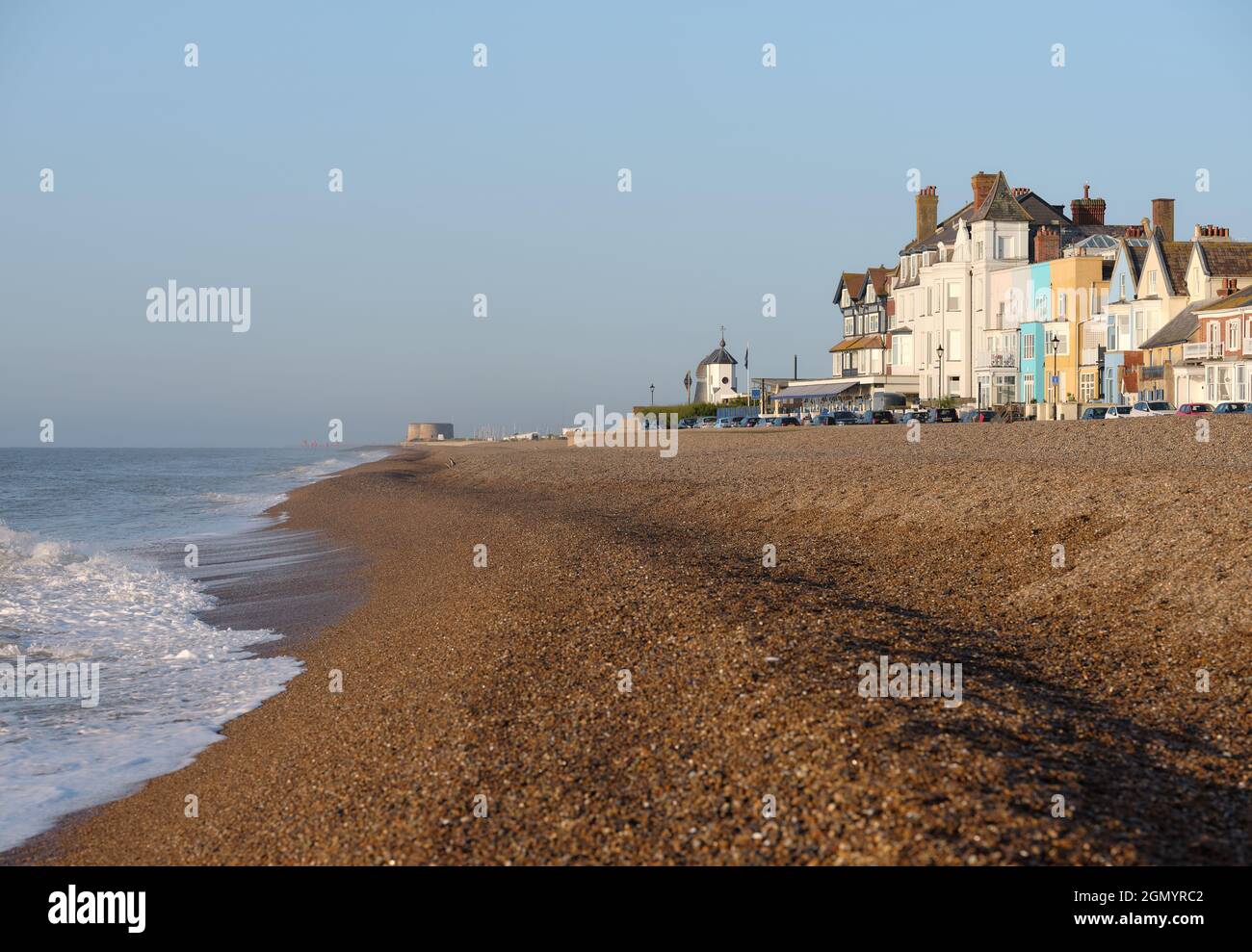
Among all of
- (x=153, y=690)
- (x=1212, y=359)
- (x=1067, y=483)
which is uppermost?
(x=1212, y=359)

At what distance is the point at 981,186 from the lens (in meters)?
70.4

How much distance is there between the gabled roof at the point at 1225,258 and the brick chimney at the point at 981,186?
18.5 meters

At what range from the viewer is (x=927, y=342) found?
71.9 meters

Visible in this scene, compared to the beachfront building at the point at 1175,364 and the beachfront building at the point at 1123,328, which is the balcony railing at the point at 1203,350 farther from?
the beachfront building at the point at 1123,328

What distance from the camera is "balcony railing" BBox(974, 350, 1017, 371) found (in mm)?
64938

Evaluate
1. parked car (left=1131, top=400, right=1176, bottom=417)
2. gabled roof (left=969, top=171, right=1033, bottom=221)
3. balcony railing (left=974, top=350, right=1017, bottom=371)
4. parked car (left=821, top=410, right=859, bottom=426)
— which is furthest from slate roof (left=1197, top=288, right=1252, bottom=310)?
gabled roof (left=969, top=171, right=1033, bottom=221)

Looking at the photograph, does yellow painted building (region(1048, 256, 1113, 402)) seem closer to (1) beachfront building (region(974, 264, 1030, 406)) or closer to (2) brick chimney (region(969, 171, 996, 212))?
(1) beachfront building (region(974, 264, 1030, 406))

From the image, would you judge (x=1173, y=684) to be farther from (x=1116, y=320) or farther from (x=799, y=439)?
(x=1116, y=320)

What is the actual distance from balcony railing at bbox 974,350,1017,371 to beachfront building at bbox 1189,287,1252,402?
15649 millimetres

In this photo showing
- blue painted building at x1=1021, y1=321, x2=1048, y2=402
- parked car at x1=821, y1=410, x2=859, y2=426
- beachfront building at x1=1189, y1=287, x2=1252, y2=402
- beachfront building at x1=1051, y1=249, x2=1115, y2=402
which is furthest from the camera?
blue painted building at x1=1021, y1=321, x2=1048, y2=402

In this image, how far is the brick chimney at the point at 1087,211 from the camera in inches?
2832

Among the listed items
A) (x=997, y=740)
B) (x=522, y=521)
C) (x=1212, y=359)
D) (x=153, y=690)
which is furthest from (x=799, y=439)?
Answer: (x=997, y=740)

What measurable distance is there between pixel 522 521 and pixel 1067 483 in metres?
11.7

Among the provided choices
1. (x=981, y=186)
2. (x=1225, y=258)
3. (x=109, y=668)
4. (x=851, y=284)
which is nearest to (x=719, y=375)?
(x=851, y=284)
